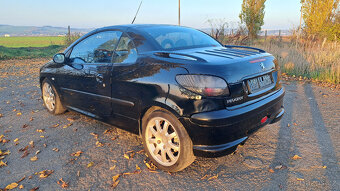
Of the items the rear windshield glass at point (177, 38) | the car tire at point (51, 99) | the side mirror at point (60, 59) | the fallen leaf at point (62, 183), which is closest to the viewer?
the fallen leaf at point (62, 183)

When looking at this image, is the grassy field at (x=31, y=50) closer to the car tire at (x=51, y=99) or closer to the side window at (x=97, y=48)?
the car tire at (x=51, y=99)

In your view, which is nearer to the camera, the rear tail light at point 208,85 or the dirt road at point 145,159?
the rear tail light at point 208,85

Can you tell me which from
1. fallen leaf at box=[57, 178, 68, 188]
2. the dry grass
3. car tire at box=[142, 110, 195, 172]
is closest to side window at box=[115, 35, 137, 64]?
car tire at box=[142, 110, 195, 172]

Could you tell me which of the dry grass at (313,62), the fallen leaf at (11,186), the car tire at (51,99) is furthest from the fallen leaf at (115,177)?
the dry grass at (313,62)

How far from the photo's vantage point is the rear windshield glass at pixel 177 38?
2975 mm

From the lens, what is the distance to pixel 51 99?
15.2ft

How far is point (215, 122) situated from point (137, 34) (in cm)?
156

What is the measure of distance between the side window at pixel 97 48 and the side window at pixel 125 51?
0.43 ft

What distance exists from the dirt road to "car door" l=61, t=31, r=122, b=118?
0.49m

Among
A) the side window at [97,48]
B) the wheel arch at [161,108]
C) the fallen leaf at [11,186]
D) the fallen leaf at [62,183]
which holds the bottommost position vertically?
the fallen leaf at [11,186]

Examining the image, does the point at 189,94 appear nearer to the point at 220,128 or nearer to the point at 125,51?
the point at 220,128

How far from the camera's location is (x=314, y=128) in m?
3.70

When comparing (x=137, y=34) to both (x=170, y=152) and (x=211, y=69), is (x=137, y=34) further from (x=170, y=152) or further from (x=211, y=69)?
(x=170, y=152)

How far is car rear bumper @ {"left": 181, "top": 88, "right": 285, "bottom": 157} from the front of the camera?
7.17 ft
